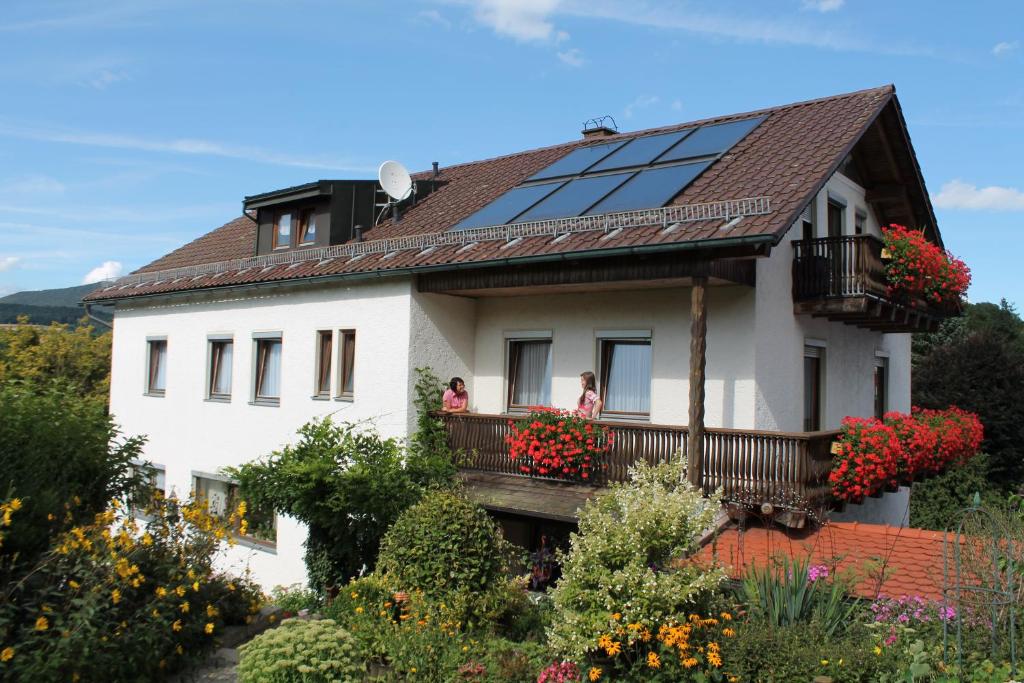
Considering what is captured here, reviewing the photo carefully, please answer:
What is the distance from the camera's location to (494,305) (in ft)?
48.1

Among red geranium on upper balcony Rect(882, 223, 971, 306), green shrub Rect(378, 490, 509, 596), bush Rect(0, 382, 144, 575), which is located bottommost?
green shrub Rect(378, 490, 509, 596)

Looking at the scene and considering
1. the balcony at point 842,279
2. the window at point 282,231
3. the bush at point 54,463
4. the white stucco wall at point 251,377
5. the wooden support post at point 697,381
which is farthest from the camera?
the window at point 282,231

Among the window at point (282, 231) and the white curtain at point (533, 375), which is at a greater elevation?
the window at point (282, 231)

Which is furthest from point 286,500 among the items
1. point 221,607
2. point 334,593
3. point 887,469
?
point 887,469

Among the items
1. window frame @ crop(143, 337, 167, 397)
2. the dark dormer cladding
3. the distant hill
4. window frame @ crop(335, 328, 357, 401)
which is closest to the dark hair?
window frame @ crop(335, 328, 357, 401)

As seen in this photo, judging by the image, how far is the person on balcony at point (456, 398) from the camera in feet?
45.2

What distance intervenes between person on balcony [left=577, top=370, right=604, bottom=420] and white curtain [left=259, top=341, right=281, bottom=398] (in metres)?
6.80

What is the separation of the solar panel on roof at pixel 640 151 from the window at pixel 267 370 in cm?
A: 700

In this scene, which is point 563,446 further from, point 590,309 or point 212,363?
point 212,363

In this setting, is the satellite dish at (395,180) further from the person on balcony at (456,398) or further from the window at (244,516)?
the window at (244,516)

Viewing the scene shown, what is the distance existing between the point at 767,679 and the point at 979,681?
1.47 meters

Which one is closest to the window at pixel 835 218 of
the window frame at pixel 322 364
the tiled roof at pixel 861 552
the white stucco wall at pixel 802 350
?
the white stucco wall at pixel 802 350

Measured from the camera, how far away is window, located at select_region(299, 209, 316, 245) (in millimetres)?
17734

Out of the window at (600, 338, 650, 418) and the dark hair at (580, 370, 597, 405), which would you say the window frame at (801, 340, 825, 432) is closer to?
the window at (600, 338, 650, 418)
